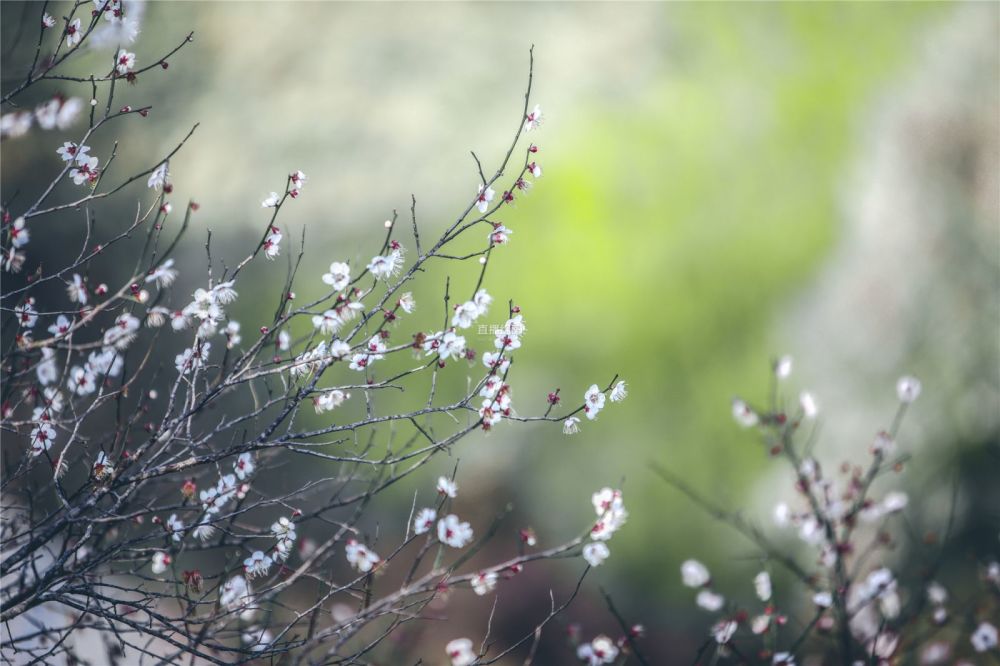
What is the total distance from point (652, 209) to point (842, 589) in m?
5.86

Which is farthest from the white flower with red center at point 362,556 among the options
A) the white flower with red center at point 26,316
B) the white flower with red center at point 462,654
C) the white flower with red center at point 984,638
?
the white flower with red center at point 984,638

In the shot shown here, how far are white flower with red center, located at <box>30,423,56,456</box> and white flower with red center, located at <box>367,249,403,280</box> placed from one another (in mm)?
1498

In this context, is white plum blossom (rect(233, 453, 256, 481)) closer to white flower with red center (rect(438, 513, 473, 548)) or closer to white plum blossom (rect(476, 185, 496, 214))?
white flower with red center (rect(438, 513, 473, 548))

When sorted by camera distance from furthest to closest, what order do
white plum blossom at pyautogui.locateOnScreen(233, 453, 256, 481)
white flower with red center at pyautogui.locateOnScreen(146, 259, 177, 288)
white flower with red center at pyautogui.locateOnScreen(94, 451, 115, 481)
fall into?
white plum blossom at pyautogui.locateOnScreen(233, 453, 256, 481), white flower with red center at pyautogui.locateOnScreen(94, 451, 115, 481), white flower with red center at pyautogui.locateOnScreen(146, 259, 177, 288)

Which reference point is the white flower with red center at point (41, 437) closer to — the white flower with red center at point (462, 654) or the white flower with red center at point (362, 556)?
the white flower with red center at point (362, 556)

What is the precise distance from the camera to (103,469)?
320cm

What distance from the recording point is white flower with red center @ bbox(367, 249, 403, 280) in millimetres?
3258

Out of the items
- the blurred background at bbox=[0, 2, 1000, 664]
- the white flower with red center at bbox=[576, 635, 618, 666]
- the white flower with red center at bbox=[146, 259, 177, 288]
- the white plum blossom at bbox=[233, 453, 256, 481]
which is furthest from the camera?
the blurred background at bbox=[0, 2, 1000, 664]

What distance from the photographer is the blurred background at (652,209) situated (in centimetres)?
819

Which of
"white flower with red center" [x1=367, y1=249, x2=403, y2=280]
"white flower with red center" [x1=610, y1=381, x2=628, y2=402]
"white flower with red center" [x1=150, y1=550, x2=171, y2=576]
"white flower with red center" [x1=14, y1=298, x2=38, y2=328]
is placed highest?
"white flower with red center" [x1=14, y1=298, x2=38, y2=328]

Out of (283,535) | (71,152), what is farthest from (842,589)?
(71,152)

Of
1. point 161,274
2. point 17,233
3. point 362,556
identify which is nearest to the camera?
point 161,274

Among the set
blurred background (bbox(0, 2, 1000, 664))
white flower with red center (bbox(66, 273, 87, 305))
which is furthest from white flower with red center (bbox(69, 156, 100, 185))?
blurred background (bbox(0, 2, 1000, 664))

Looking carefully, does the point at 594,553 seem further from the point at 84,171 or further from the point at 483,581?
the point at 84,171
